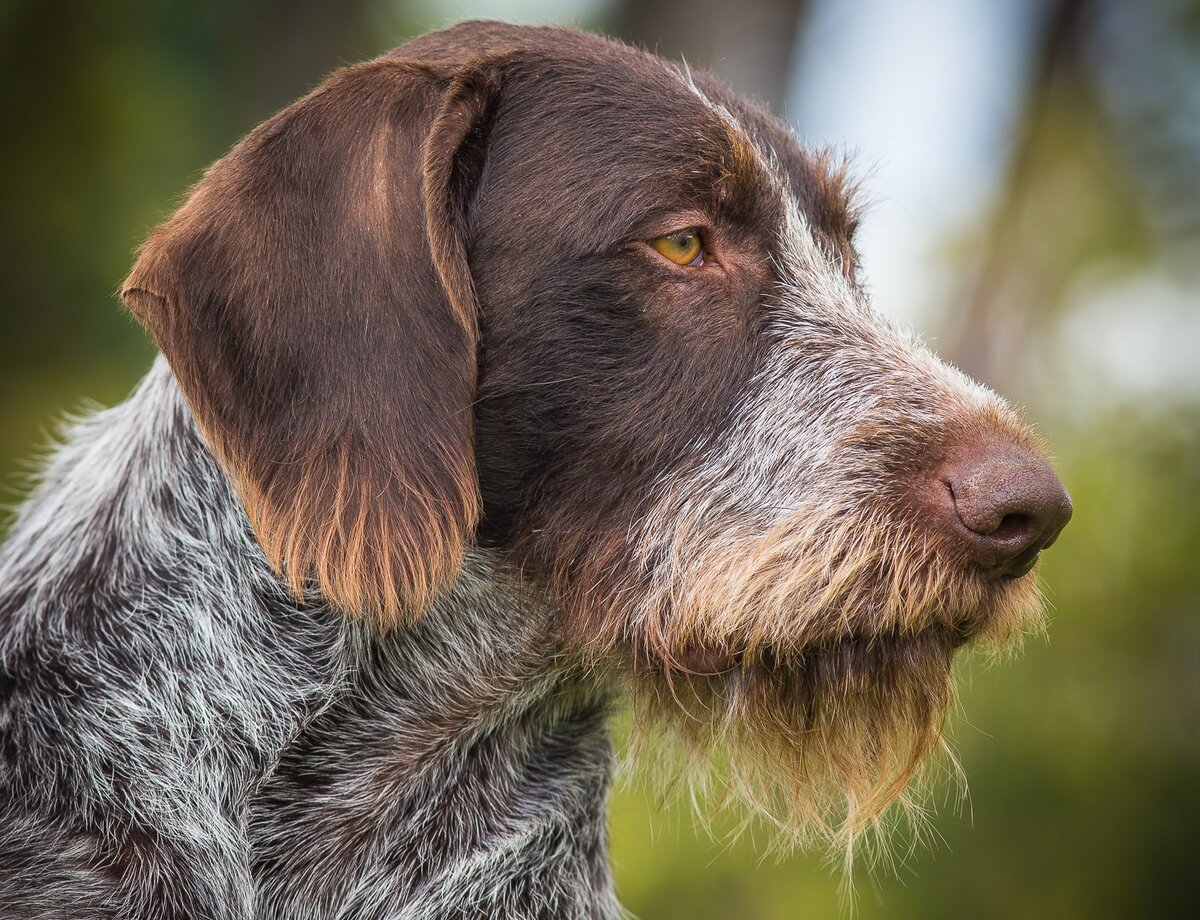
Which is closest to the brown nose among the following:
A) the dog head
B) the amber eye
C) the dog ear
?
the dog head

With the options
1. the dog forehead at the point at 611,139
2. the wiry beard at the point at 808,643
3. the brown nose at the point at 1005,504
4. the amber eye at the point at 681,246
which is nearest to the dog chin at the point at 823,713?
the wiry beard at the point at 808,643

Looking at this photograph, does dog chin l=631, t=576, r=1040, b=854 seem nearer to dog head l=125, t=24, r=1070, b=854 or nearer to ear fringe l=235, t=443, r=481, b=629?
dog head l=125, t=24, r=1070, b=854

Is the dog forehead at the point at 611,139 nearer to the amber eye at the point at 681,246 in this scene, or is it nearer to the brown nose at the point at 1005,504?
the amber eye at the point at 681,246

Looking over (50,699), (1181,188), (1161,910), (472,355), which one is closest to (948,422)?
(472,355)

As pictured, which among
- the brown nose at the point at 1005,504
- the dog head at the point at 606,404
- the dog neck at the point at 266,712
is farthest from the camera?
the dog neck at the point at 266,712

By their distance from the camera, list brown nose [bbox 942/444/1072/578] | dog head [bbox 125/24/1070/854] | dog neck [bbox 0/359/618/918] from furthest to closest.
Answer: dog neck [bbox 0/359/618/918], dog head [bbox 125/24/1070/854], brown nose [bbox 942/444/1072/578]

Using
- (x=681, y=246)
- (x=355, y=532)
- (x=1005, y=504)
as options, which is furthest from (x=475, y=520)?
(x=1005, y=504)

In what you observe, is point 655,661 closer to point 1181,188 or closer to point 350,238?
point 350,238

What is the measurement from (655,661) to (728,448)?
0.48 metres

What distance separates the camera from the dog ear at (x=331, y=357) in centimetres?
229

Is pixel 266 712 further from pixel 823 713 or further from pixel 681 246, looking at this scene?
pixel 681 246

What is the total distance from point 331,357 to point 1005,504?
1284mm

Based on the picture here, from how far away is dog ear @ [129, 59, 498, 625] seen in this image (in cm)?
229

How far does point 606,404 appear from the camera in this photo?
249cm
